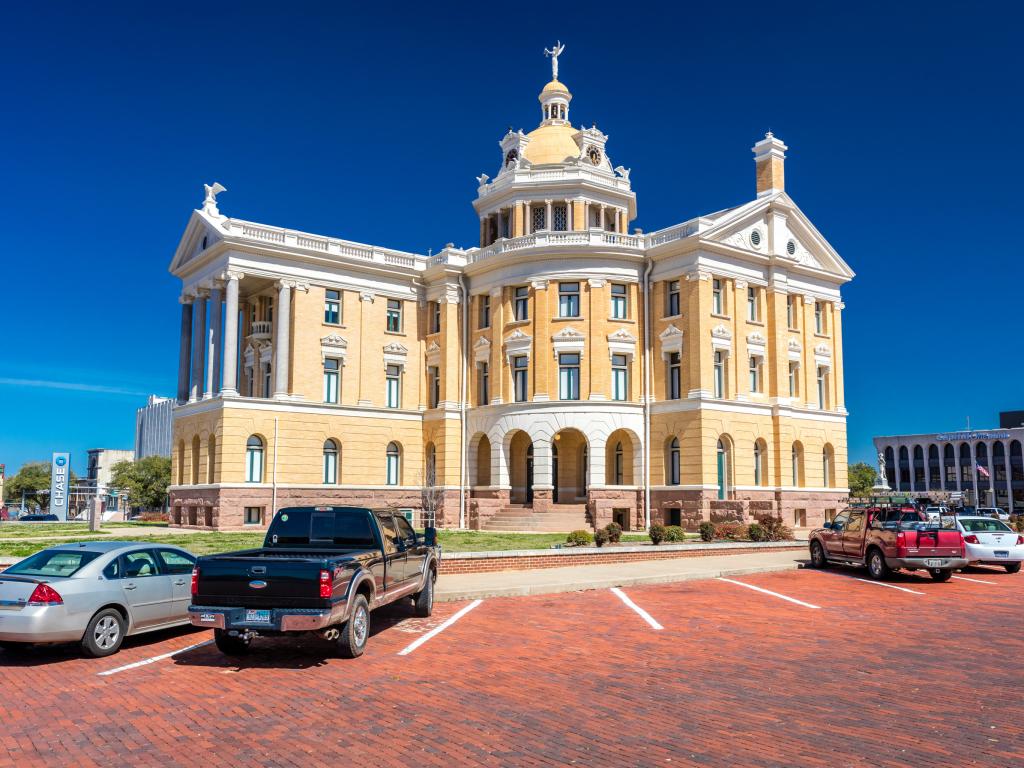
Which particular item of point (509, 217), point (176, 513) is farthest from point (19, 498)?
point (509, 217)

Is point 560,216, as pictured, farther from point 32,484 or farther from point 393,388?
point 32,484

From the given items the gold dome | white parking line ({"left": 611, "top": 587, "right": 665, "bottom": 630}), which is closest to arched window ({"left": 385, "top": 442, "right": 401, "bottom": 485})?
the gold dome

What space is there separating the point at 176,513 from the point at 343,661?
1486 inches

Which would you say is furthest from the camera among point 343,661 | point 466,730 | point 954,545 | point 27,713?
point 954,545

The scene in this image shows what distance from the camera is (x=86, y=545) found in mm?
13047

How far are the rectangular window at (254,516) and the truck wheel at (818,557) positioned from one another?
90.3 ft

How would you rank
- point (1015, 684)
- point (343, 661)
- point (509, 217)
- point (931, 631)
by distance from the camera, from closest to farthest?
point (1015, 684) < point (343, 661) < point (931, 631) < point (509, 217)

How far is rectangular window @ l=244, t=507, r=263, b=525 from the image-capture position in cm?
4331

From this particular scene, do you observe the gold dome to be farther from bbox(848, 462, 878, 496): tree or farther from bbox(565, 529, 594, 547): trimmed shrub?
bbox(848, 462, 878, 496): tree

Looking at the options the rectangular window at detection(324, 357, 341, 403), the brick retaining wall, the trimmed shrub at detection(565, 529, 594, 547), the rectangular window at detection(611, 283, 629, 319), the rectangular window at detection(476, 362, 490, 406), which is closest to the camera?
the brick retaining wall

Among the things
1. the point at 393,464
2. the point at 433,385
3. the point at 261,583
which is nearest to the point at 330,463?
the point at 393,464

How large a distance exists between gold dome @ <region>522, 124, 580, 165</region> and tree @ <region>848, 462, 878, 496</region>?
7865 centimetres

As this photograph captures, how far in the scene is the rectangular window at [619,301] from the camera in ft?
146

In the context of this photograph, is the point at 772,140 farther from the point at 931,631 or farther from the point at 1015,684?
the point at 1015,684
